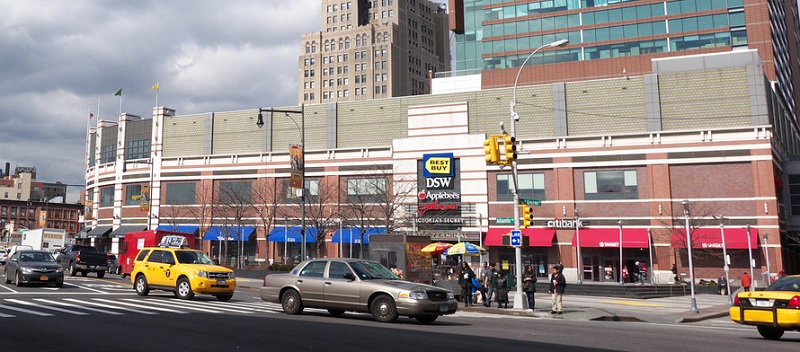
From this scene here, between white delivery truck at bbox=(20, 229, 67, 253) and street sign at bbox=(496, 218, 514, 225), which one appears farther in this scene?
white delivery truck at bbox=(20, 229, 67, 253)

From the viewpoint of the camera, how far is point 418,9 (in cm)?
14525

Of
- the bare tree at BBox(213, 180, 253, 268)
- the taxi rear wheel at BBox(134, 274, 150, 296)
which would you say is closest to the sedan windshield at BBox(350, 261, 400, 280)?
the taxi rear wheel at BBox(134, 274, 150, 296)

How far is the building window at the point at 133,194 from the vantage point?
66688mm

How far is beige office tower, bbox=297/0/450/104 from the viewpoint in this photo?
130 meters

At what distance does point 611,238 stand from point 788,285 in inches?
1355

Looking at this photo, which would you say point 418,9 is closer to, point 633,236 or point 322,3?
point 322,3

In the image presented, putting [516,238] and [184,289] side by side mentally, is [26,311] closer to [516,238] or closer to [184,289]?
[184,289]

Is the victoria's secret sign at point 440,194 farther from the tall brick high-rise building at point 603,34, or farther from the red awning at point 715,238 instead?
the tall brick high-rise building at point 603,34

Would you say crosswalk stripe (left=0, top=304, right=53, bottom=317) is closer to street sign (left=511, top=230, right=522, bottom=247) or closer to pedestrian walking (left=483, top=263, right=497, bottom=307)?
pedestrian walking (left=483, top=263, right=497, bottom=307)

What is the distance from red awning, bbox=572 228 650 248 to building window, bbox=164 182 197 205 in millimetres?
38548

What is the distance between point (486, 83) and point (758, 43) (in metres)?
27.7

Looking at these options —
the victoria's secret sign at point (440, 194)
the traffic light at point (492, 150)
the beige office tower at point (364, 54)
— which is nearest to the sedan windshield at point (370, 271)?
the traffic light at point (492, 150)

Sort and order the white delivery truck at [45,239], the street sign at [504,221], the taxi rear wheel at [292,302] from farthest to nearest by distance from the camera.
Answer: the white delivery truck at [45,239] < the street sign at [504,221] < the taxi rear wheel at [292,302]

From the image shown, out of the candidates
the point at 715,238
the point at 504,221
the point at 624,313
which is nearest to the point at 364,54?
the point at 504,221
